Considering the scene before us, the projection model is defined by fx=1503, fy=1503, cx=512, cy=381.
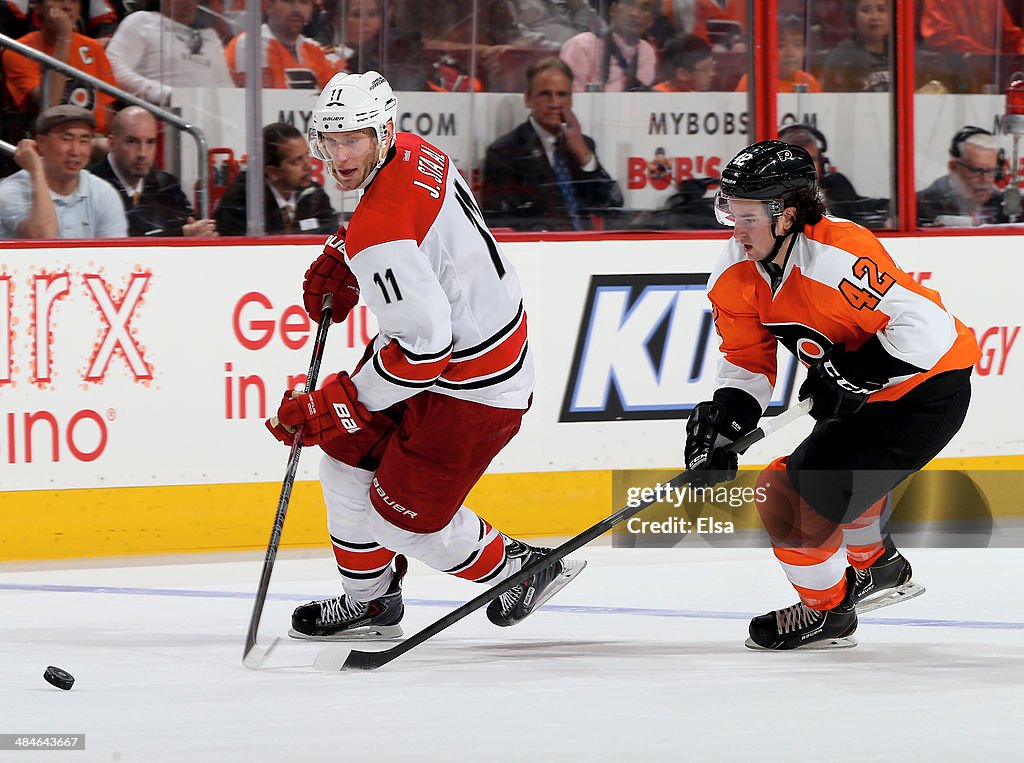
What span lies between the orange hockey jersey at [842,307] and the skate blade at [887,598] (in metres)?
0.68

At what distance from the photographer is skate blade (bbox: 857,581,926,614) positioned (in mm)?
3635

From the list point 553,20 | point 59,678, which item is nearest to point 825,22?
point 553,20

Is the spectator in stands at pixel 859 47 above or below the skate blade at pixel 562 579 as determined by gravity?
above

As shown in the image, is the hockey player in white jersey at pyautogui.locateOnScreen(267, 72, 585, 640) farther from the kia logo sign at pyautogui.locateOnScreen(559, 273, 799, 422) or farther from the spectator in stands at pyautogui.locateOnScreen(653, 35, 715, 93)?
the spectator in stands at pyautogui.locateOnScreen(653, 35, 715, 93)

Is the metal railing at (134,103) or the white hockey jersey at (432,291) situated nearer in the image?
the white hockey jersey at (432,291)

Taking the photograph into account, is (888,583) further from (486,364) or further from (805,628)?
(486,364)

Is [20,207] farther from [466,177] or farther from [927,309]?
[927,309]

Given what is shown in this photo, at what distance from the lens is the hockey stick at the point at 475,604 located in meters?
3.10

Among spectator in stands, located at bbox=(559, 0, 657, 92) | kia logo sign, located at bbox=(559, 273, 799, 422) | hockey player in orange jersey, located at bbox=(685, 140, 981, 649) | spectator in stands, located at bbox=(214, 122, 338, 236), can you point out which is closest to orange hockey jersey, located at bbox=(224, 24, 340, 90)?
spectator in stands, located at bbox=(214, 122, 338, 236)

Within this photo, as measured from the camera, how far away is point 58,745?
258 cm

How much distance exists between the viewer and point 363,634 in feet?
11.4

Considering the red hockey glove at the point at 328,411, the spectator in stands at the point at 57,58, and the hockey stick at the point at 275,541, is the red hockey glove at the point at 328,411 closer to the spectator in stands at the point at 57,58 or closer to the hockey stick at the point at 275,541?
the hockey stick at the point at 275,541

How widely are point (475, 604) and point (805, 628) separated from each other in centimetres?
75

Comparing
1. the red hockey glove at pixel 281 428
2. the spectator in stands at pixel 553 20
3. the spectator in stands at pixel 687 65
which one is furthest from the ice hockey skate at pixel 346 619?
the spectator in stands at pixel 687 65
